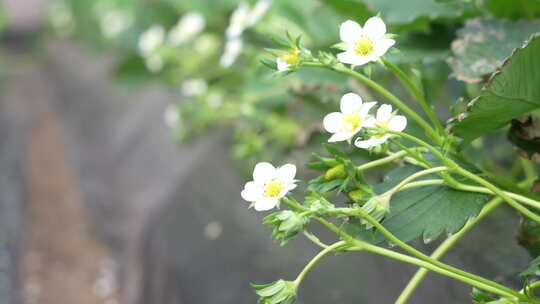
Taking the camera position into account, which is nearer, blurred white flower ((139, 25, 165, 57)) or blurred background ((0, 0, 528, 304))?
blurred background ((0, 0, 528, 304))

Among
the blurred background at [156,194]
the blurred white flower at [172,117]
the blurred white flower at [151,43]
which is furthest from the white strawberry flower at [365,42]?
the blurred white flower at [151,43]

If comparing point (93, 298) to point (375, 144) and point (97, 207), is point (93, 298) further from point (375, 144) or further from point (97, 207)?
point (375, 144)

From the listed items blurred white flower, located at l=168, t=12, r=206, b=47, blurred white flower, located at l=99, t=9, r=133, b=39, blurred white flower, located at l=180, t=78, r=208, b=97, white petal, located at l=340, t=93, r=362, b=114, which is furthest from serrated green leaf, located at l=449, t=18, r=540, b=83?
blurred white flower, located at l=99, t=9, r=133, b=39

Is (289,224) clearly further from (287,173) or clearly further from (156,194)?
(156,194)

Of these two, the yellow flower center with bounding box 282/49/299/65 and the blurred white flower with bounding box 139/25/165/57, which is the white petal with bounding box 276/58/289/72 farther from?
the blurred white flower with bounding box 139/25/165/57

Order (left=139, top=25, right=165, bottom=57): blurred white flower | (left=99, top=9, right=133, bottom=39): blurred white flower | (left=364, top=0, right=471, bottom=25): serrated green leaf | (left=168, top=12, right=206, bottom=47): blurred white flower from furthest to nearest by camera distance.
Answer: (left=99, top=9, right=133, bottom=39): blurred white flower, (left=139, top=25, right=165, bottom=57): blurred white flower, (left=168, top=12, right=206, bottom=47): blurred white flower, (left=364, top=0, right=471, bottom=25): serrated green leaf

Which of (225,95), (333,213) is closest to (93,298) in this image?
(225,95)

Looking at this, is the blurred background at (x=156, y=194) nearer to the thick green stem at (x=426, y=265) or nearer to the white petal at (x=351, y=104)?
the thick green stem at (x=426, y=265)
